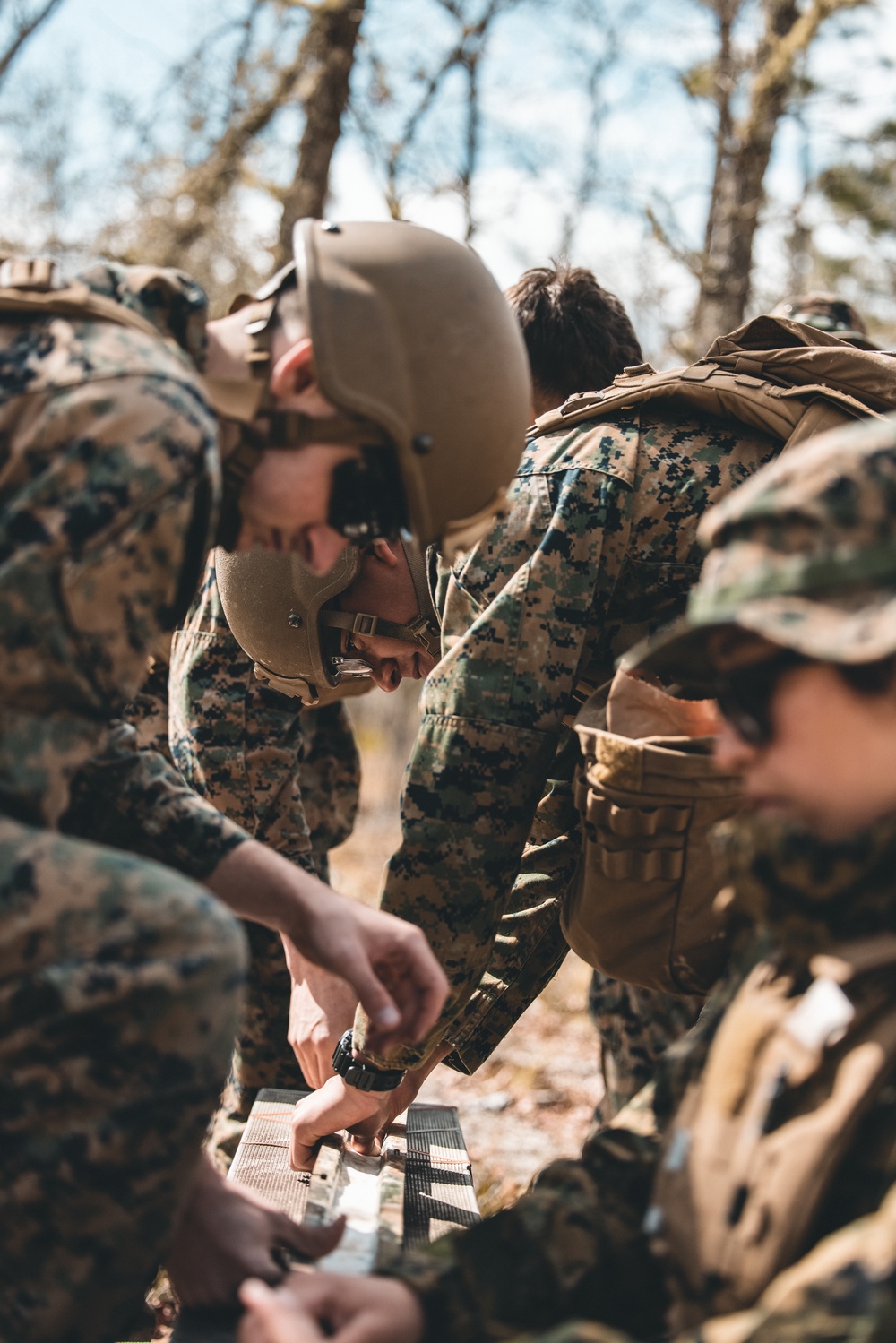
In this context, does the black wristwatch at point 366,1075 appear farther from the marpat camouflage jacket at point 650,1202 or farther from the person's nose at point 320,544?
the person's nose at point 320,544

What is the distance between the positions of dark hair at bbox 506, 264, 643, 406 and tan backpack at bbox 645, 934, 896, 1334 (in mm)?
2363

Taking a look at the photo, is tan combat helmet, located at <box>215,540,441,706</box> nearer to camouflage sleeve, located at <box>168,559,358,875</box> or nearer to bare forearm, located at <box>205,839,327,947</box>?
camouflage sleeve, located at <box>168,559,358,875</box>

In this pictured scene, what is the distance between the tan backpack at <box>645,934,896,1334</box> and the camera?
155 cm

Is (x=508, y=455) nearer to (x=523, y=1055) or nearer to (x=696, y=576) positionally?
(x=696, y=576)

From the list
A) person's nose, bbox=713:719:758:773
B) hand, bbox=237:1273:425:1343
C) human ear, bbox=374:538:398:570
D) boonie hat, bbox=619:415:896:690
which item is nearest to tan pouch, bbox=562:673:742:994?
person's nose, bbox=713:719:758:773

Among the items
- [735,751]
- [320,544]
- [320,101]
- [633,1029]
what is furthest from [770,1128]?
[320,101]

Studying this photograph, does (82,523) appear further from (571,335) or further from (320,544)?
(571,335)

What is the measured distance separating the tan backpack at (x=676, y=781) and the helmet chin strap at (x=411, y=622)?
26.7 inches

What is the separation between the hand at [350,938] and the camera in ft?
7.14

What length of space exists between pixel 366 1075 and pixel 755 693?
5.29 feet

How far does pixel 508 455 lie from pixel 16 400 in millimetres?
963

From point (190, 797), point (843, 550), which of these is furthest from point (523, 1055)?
point (843, 550)

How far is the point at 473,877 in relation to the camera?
2.86 meters

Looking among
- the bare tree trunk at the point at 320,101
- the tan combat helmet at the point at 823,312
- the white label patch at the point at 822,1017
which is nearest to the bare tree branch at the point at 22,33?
the bare tree trunk at the point at 320,101
